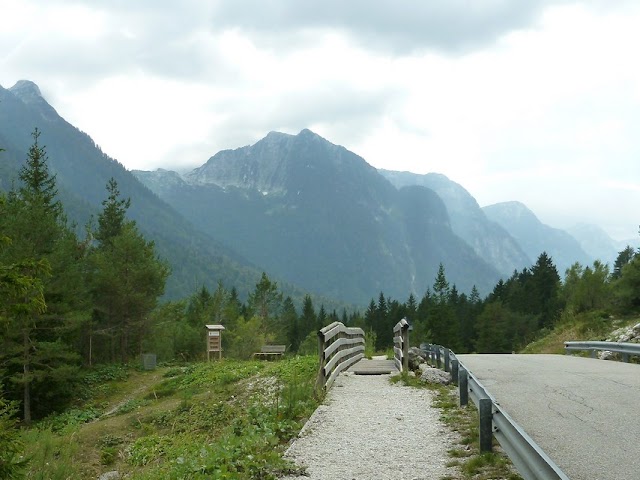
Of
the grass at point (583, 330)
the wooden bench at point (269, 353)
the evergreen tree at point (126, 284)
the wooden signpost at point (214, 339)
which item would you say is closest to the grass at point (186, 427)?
the wooden signpost at point (214, 339)

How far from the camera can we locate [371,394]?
489 inches

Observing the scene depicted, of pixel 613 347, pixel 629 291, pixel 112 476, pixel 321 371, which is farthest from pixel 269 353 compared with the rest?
pixel 112 476

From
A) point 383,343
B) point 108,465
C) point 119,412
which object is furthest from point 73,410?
point 383,343

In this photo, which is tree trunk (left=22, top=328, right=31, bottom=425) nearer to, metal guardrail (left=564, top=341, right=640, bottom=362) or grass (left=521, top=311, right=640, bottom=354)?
metal guardrail (left=564, top=341, right=640, bottom=362)

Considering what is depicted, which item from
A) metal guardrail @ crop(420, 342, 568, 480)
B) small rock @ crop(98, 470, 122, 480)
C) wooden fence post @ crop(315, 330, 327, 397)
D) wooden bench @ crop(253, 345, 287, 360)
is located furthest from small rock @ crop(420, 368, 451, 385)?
wooden bench @ crop(253, 345, 287, 360)

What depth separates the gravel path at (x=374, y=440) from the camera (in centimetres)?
651

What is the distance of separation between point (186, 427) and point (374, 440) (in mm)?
8848

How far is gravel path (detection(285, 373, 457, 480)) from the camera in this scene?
6508mm

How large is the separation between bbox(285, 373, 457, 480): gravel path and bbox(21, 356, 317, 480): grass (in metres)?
0.39

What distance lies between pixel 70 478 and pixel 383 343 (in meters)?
86.8

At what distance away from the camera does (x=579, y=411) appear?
845 cm

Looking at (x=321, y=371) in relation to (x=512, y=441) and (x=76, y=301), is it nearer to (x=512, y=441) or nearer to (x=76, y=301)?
(x=512, y=441)

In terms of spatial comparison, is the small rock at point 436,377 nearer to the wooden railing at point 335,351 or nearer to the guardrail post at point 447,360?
the guardrail post at point 447,360

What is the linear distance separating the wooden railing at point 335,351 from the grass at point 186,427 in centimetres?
46
